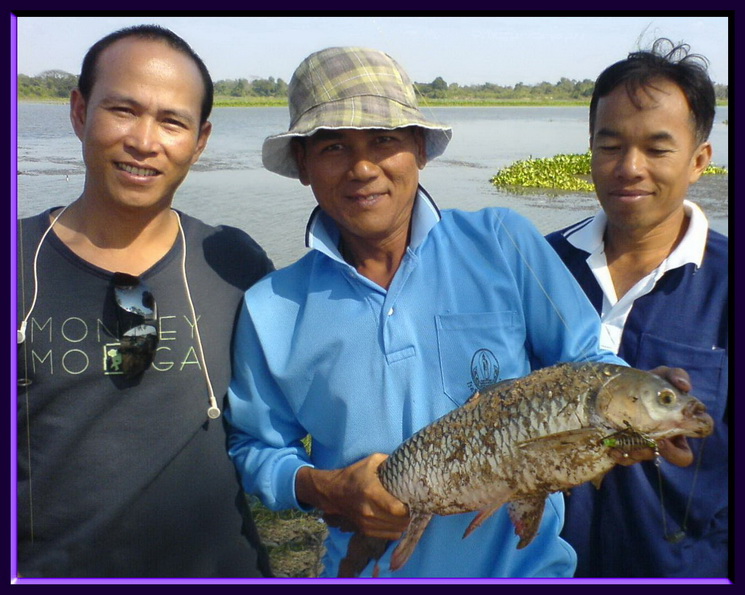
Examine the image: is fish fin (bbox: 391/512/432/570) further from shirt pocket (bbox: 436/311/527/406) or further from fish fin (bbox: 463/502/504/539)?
shirt pocket (bbox: 436/311/527/406)

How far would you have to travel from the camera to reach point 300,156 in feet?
8.44

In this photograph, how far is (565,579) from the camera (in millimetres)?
2580

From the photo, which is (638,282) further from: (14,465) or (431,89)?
(14,465)

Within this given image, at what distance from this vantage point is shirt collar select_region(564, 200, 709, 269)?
8.36 feet

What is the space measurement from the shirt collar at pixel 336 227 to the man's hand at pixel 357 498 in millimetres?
727

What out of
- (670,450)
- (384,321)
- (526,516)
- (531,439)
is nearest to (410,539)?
(526,516)

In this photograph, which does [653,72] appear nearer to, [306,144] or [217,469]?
[306,144]

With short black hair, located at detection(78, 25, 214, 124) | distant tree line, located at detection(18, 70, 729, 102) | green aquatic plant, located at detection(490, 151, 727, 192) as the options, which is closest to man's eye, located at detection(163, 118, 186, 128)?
short black hair, located at detection(78, 25, 214, 124)

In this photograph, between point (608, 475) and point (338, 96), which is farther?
point (608, 475)

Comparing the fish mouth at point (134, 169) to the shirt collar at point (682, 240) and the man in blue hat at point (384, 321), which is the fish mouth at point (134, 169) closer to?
the man in blue hat at point (384, 321)

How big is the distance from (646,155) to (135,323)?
1882mm

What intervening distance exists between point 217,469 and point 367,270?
935mm

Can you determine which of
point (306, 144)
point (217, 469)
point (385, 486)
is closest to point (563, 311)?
point (385, 486)

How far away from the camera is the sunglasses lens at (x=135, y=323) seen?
2570 millimetres
